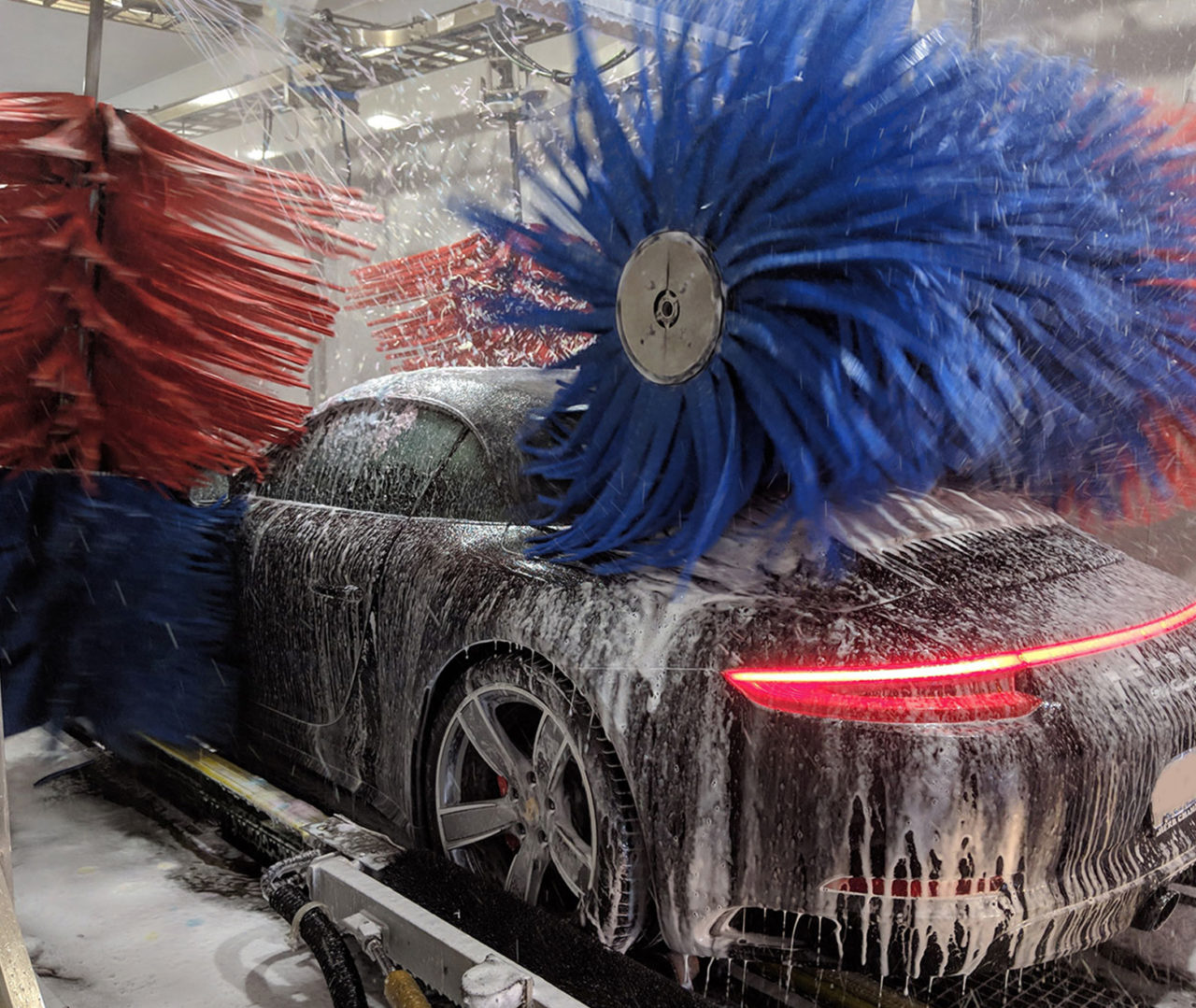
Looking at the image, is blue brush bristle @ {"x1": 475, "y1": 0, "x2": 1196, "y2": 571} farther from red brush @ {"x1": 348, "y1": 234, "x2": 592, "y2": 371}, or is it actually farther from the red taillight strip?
red brush @ {"x1": 348, "y1": 234, "x2": 592, "y2": 371}

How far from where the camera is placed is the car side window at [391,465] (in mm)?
2703

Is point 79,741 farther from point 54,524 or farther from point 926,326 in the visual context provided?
point 926,326

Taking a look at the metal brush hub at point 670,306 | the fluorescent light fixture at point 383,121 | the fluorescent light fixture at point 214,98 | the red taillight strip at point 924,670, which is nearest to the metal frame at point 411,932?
the red taillight strip at point 924,670

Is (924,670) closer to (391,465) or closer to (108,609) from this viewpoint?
(391,465)

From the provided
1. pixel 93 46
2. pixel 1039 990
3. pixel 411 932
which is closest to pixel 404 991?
pixel 411 932

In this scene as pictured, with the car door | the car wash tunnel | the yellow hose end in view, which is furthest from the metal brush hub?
the yellow hose end

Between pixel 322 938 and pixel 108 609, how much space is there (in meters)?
1.19

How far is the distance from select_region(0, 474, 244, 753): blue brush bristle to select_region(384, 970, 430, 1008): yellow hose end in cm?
131

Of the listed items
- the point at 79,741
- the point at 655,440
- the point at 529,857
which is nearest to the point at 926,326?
the point at 655,440

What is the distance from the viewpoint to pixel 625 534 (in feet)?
7.10

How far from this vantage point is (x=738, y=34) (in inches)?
78.1

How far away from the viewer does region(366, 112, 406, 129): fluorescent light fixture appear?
4738 mm

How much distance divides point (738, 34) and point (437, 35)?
2344 mm

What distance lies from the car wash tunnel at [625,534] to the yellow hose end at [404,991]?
0.04 feet
